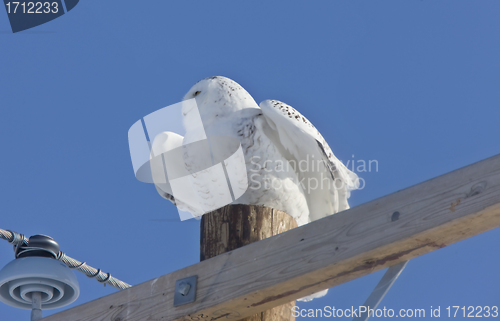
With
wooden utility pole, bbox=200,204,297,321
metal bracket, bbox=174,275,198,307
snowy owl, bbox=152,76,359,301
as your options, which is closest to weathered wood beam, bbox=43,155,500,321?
metal bracket, bbox=174,275,198,307

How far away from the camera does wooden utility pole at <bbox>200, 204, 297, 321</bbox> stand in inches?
89.0

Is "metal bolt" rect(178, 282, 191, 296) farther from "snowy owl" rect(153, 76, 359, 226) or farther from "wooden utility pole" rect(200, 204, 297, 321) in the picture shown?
"snowy owl" rect(153, 76, 359, 226)

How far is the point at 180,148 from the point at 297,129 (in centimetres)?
77

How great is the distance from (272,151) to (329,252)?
5.73 ft

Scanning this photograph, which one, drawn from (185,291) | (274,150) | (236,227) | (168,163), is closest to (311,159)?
(274,150)

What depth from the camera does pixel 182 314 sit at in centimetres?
183

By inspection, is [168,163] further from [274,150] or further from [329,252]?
[329,252]

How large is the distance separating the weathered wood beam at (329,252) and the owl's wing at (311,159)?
165 centimetres

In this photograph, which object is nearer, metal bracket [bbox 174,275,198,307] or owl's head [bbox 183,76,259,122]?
metal bracket [bbox 174,275,198,307]

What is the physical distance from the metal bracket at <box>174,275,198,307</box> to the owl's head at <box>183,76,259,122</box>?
5.85ft

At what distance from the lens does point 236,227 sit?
2295 mm

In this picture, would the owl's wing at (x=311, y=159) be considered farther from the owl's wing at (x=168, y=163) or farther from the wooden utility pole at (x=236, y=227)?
the wooden utility pole at (x=236, y=227)

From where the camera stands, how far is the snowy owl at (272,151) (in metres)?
3.26

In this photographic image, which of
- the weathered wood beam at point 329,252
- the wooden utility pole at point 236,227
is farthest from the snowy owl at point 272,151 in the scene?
the weathered wood beam at point 329,252
